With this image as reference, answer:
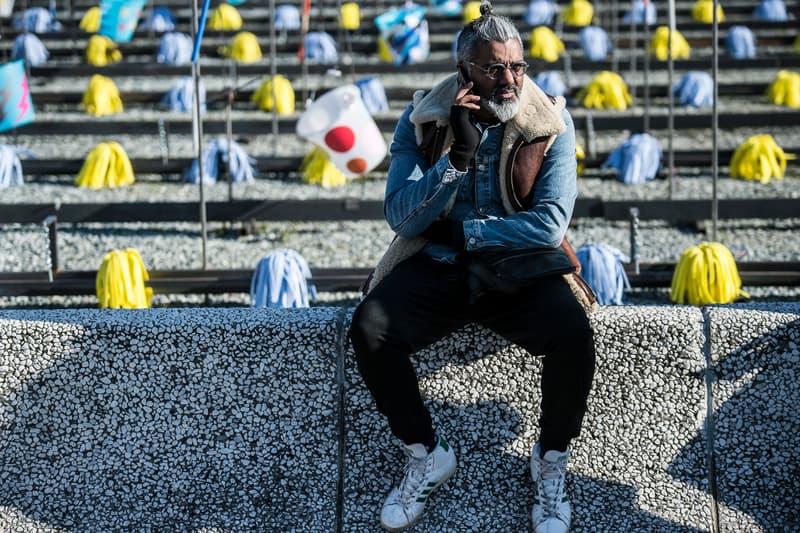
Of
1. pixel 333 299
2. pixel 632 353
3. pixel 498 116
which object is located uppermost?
pixel 498 116

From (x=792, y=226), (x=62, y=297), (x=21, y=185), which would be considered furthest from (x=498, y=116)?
(x=21, y=185)

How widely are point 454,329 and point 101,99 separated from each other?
8105mm

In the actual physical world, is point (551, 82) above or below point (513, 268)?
above

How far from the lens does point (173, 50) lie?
12320 mm

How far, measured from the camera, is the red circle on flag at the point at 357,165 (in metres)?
6.75

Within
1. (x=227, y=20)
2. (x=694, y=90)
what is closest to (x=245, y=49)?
(x=227, y=20)

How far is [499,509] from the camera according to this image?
10.4ft

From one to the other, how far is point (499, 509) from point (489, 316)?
0.50m

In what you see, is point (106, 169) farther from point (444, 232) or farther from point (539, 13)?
point (539, 13)

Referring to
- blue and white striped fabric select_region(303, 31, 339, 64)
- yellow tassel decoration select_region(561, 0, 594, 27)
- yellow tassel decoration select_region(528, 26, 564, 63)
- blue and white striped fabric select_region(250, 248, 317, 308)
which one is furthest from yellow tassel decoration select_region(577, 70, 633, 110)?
blue and white striped fabric select_region(250, 248, 317, 308)

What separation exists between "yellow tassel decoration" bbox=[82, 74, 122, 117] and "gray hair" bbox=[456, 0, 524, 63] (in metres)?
7.90

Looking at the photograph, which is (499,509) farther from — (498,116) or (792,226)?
(792,226)

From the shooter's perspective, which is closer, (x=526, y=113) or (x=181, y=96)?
(x=526, y=113)

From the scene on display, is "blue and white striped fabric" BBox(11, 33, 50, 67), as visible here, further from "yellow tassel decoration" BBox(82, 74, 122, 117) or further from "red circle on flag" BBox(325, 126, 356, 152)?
"red circle on flag" BBox(325, 126, 356, 152)
